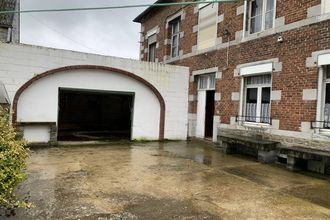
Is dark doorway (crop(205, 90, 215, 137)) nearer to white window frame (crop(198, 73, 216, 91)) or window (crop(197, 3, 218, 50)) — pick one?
white window frame (crop(198, 73, 216, 91))

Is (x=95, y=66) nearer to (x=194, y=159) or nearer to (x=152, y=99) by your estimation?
(x=152, y=99)

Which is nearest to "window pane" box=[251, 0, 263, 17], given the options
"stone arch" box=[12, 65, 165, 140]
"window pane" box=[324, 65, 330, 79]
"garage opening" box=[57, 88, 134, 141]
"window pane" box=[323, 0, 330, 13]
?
"window pane" box=[323, 0, 330, 13]

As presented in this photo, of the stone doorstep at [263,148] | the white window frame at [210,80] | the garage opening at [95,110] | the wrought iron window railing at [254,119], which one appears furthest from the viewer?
the garage opening at [95,110]

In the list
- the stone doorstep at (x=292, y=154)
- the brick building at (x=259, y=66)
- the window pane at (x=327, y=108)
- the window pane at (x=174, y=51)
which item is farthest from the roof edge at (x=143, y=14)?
the window pane at (x=327, y=108)

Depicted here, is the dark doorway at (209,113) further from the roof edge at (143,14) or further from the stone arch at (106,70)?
the roof edge at (143,14)

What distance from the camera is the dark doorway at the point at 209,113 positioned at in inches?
524

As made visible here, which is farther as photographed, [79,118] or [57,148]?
[79,118]

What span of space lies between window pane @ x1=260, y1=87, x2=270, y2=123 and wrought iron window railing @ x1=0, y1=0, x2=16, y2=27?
1304 cm

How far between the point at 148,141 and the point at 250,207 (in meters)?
7.90

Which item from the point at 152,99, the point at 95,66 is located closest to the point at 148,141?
the point at 152,99

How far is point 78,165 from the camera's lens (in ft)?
25.7

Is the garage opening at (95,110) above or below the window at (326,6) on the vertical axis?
below

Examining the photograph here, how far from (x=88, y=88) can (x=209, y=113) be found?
487 cm

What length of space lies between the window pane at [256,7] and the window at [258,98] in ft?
6.64
